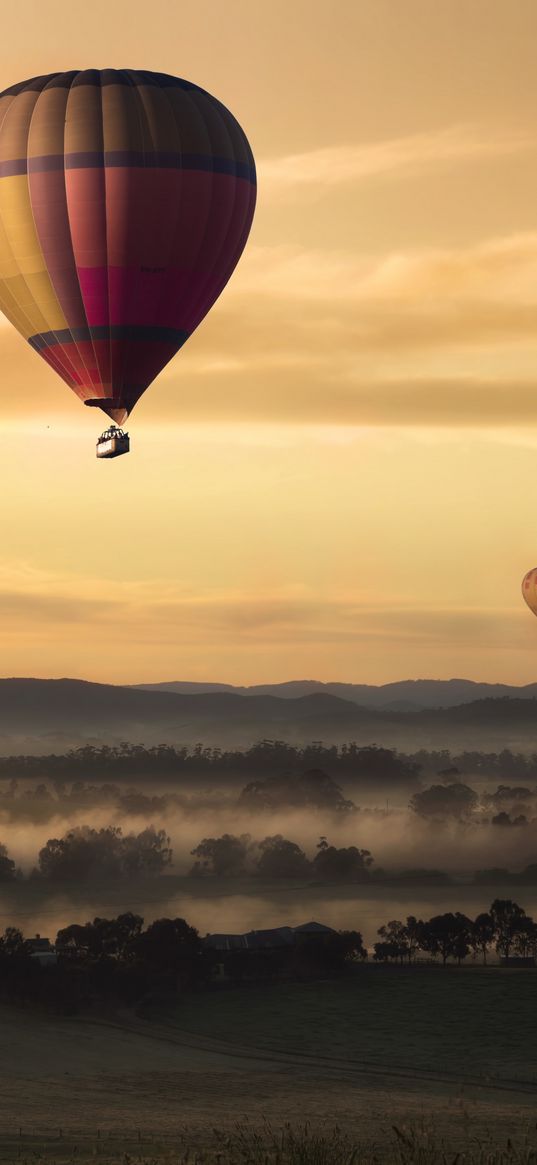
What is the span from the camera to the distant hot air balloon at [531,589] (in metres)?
177

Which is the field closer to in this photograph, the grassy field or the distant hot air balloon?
the grassy field

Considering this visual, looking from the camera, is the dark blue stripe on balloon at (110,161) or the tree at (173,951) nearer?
the dark blue stripe on balloon at (110,161)

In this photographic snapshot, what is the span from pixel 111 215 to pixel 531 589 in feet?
377

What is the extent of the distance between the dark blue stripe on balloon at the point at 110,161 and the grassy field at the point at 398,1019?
81592 mm

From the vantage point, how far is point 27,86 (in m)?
72.5

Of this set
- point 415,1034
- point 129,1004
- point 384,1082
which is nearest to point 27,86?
point 384,1082

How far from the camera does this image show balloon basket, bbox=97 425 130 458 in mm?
69562

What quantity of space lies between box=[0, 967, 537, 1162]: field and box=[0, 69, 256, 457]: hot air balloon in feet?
109

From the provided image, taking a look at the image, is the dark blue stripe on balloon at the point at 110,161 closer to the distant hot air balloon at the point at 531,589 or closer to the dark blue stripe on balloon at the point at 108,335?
the dark blue stripe on balloon at the point at 108,335

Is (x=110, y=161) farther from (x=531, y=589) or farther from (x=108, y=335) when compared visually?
(x=531, y=589)

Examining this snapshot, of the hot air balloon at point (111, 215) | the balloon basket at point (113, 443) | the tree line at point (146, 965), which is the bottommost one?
the tree line at point (146, 965)

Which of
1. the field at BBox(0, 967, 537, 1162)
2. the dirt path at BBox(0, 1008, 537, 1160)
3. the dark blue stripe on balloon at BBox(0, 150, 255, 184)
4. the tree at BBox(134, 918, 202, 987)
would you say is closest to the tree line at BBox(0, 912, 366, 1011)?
the tree at BBox(134, 918, 202, 987)

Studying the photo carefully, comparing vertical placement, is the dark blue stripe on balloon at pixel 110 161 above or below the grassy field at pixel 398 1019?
above

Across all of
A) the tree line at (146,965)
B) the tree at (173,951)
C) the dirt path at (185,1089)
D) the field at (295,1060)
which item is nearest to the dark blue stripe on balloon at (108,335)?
the dirt path at (185,1089)
